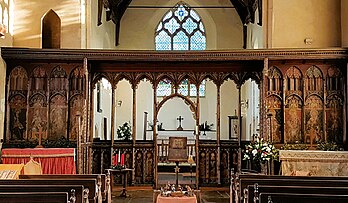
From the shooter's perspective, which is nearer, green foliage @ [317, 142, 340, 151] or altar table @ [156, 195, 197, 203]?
altar table @ [156, 195, 197, 203]

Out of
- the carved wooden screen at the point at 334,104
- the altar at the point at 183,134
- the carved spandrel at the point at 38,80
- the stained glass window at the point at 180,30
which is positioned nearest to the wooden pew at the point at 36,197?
the carved spandrel at the point at 38,80

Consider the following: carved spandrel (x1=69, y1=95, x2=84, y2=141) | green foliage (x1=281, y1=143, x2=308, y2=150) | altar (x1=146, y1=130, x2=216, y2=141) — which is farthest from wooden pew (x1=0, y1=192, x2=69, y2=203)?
altar (x1=146, y1=130, x2=216, y2=141)

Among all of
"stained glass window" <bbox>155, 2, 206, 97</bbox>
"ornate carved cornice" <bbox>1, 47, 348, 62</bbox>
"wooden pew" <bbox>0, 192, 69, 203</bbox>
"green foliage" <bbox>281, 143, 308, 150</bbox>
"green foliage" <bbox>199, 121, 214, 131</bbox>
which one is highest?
"stained glass window" <bbox>155, 2, 206, 97</bbox>

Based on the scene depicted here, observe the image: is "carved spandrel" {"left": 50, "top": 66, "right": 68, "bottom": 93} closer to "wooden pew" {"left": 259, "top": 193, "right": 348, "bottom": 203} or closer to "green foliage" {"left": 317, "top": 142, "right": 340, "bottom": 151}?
"green foliage" {"left": 317, "top": 142, "right": 340, "bottom": 151}

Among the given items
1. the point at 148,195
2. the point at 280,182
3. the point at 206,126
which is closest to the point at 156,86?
the point at 148,195

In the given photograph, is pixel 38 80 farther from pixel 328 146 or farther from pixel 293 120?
pixel 328 146

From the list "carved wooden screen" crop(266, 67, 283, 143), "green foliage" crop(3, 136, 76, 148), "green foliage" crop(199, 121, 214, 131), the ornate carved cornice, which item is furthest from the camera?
"green foliage" crop(199, 121, 214, 131)

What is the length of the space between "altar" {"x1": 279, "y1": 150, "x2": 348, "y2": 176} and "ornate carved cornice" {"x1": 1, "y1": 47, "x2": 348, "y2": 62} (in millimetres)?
2710

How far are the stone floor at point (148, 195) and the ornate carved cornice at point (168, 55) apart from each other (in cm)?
313

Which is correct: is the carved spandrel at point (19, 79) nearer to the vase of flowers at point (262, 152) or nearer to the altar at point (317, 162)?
the vase of flowers at point (262, 152)

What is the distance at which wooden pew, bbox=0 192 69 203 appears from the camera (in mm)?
4148

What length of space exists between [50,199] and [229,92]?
1484 centimetres

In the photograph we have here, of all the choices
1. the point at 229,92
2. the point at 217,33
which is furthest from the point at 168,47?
the point at 229,92

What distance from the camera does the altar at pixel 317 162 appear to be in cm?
863
